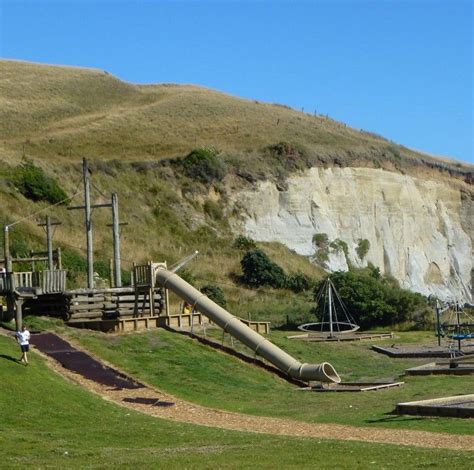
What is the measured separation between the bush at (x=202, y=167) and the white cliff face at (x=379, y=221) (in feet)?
7.72

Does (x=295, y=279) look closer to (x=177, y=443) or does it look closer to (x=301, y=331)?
(x=301, y=331)

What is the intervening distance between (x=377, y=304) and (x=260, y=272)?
39.3ft

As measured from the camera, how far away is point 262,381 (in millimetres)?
37375

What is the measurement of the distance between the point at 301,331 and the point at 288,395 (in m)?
22.1

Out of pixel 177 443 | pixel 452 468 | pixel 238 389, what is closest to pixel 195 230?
pixel 238 389

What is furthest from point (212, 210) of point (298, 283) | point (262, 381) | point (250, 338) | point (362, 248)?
point (262, 381)

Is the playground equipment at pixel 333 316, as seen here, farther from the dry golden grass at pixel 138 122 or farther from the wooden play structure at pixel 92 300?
the dry golden grass at pixel 138 122

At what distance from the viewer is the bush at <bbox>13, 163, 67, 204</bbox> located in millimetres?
68812

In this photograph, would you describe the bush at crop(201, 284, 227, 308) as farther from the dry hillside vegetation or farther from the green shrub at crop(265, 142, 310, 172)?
the green shrub at crop(265, 142, 310, 172)

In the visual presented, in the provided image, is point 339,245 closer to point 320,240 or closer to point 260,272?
point 320,240

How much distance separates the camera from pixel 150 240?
72.0 m

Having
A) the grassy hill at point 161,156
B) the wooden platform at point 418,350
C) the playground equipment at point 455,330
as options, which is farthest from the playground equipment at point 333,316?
the wooden platform at point 418,350

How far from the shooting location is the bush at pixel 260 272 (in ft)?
236

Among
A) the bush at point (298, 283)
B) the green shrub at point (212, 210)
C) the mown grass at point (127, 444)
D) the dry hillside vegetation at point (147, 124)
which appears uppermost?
the dry hillside vegetation at point (147, 124)
